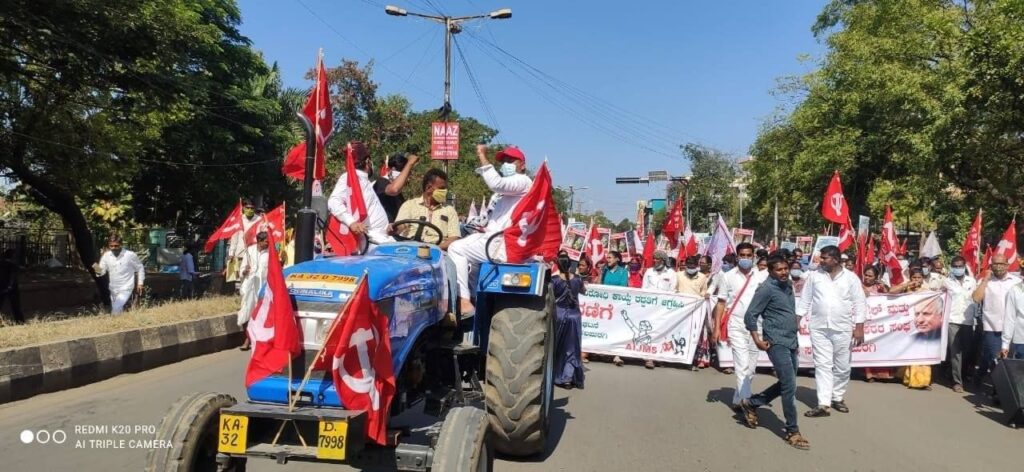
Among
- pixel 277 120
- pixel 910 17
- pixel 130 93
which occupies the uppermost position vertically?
pixel 910 17

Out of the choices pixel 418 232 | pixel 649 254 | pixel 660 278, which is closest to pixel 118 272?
pixel 418 232

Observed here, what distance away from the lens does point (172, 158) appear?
21.6 meters

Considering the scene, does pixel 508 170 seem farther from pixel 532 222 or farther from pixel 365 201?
pixel 365 201

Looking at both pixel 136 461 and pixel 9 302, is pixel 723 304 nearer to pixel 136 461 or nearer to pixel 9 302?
pixel 136 461

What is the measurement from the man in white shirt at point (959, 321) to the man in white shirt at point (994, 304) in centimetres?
38

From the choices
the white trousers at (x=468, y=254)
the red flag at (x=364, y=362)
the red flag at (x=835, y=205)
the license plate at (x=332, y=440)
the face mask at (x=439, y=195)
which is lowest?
the license plate at (x=332, y=440)

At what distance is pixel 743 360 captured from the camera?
7.13m

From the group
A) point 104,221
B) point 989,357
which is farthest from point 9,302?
point 989,357

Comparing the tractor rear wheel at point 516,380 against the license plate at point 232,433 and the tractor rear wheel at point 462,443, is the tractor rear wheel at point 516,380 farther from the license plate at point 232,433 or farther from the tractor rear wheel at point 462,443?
the license plate at point 232,433

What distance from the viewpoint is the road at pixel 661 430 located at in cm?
531

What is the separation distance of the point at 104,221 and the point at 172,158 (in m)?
2.73

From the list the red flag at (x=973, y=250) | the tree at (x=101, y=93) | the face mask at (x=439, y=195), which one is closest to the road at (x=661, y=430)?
the face mask at (x=439, y=195)

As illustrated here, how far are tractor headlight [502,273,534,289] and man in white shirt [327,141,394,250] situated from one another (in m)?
0.87

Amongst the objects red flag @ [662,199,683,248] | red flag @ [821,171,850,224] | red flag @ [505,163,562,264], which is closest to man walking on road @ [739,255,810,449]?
red flag @ [505,163,562,264]
